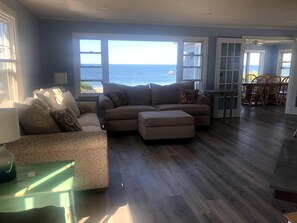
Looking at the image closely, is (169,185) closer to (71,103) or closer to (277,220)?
(277,220)

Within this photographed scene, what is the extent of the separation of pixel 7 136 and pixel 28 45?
10.6 feet

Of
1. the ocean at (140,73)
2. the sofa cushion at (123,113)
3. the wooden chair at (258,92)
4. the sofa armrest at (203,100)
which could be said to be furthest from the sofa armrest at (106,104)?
the ocean at (140,73)

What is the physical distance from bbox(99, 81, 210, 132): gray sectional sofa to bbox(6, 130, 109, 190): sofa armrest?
7.64 feet

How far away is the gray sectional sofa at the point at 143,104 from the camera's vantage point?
15.6 feet

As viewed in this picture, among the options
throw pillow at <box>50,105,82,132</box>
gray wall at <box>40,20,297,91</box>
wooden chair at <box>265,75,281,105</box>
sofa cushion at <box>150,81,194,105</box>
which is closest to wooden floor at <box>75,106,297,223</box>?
throw pillow at <box>50,105,82,132</box>

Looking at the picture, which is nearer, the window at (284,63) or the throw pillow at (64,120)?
the throw pillow at (64,120)

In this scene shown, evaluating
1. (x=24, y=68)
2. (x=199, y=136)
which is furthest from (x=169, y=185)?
(x=24, y=68)

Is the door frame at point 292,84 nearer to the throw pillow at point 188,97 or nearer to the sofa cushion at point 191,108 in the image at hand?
the throw pillow at point 188,97

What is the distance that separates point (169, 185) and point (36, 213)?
160 centimetres

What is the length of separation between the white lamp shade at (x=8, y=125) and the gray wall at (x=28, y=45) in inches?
86.9

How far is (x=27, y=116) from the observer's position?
2.35 meters

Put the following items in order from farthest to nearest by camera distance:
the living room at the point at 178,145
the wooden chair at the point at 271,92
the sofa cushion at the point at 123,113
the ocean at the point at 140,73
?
the ocean at the point at 140,73, the wooden chair at the point at 271,92, the sofa cushion at the point at 123,113, the living room at the point at 178,145

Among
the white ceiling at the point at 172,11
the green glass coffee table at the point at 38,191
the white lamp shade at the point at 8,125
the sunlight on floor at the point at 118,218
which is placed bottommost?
the sunlight on floor at the point at 118,218

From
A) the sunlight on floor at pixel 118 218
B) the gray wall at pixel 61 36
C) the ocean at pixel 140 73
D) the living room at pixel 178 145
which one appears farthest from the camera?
the ocean at pixel 140 73
